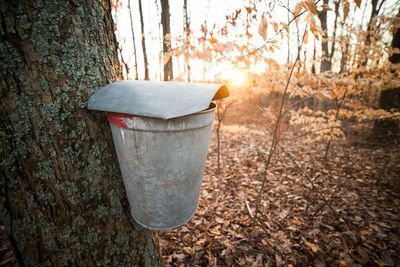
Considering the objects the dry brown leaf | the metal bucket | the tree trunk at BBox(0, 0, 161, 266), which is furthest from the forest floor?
the tree trunk at BBox(0, 0, 161, 266)

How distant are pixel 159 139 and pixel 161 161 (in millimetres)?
120

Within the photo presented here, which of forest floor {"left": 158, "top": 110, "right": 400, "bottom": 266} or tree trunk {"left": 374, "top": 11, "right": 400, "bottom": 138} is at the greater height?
tree trunk {"left": 374, "top": 11, "right": 400, "bottom": 138}

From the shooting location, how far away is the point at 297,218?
8.56ft

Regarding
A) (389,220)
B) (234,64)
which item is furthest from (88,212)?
(389,220)

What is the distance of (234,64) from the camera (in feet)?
8.87

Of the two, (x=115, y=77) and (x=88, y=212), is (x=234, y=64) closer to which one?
(x=115, y=77)

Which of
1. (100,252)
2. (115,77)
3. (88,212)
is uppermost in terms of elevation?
(115,77)

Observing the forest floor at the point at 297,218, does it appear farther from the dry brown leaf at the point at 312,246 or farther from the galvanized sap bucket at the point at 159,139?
the galvanized sap bucket at the point at 159,139

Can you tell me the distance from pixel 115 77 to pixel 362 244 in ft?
10.9

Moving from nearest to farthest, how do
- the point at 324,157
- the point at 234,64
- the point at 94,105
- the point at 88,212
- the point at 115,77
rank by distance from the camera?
the point at 94,105, the point at 88,212, the point at 115,77, the point at 234,64, the point at 324,157

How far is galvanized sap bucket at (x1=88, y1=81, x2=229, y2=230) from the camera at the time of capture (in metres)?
0.80

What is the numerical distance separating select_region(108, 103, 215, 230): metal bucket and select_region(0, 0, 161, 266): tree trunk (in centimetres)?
19

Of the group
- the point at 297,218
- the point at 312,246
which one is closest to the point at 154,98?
the point at 312,246

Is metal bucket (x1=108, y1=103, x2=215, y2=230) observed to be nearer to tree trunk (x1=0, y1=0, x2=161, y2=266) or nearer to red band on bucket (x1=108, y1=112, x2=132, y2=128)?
red band on bucket (x1=108, y1=112, x2=132, y2=128)
